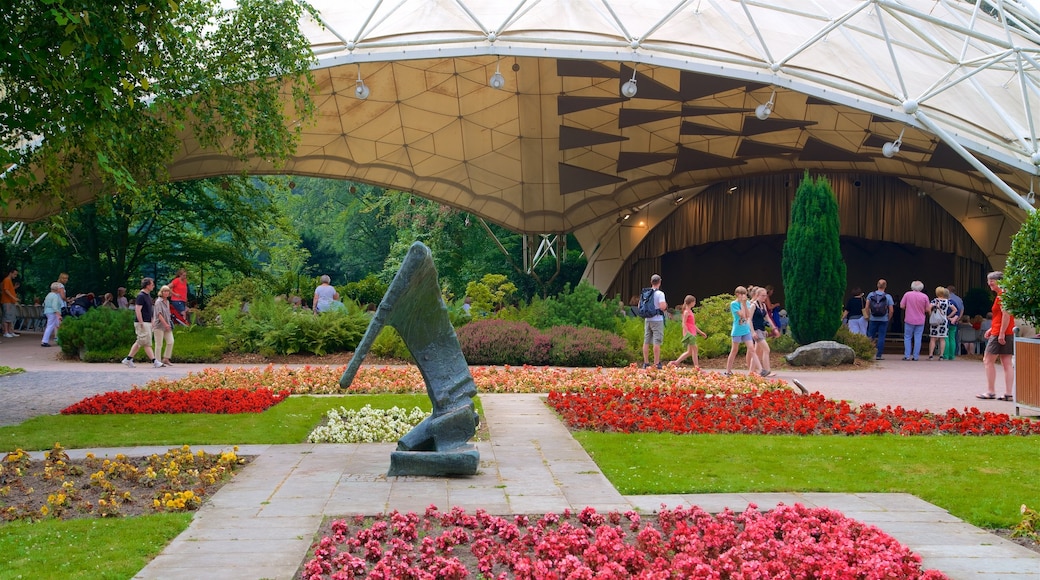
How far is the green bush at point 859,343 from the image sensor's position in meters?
19.3

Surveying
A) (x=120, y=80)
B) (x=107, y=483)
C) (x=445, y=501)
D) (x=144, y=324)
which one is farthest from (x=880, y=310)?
(x=107, y=483)

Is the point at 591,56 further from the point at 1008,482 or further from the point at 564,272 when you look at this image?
the point at 564,272

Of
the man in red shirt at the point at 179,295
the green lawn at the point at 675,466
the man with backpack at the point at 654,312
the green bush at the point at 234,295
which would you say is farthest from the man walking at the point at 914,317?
the green bush at the point at 234,295

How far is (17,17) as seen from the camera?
25.9 ft

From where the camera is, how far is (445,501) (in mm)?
6074

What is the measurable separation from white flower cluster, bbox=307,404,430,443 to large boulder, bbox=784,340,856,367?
10.1 m

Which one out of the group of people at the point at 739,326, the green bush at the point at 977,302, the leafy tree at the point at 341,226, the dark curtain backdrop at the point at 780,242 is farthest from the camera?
the leafy tree at the point at 341,226

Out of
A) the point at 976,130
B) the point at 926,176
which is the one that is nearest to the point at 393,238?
the point at 926,176

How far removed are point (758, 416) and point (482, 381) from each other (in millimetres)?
4485

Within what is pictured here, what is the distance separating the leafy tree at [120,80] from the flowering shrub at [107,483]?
7.08ft

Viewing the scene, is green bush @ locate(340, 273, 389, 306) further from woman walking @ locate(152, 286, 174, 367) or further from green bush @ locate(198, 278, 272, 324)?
woman walking @ locate(152, 286, 174, 367)

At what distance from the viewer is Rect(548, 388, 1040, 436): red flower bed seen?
935cm

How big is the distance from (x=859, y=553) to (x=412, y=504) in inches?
110

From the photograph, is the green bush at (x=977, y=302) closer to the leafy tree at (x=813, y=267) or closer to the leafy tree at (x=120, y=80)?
the leafy tree at (x=813, y=267)
